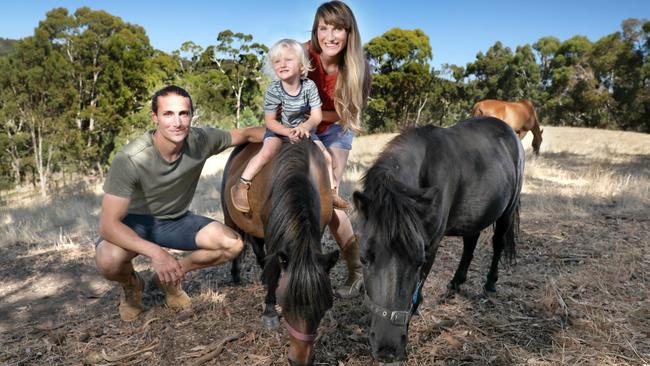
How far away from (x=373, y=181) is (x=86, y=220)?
8.29 meters

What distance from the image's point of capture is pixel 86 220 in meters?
8.81

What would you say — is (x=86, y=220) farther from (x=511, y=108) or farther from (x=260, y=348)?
(x=511, y=108)

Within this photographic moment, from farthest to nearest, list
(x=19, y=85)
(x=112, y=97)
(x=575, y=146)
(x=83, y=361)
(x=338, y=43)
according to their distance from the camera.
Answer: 1. (x=112, y=97)
2. (x=19, y=85)
3. (x=575, y=146)
4. (x=338, y=43)
5. (x=83, y=361)

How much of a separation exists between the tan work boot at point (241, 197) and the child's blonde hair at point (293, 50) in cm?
102

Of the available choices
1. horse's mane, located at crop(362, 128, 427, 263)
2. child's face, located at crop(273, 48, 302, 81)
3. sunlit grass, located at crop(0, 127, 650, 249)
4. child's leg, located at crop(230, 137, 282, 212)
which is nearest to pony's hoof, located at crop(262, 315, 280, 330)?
child's leg, located at crop(230, 137, 282, 212)

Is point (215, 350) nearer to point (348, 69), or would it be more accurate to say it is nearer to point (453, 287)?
point (453, 287)

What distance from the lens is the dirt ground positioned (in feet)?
9.90

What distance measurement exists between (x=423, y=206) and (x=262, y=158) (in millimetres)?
1547

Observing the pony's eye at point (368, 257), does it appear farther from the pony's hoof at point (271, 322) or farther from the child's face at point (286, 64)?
the child's face at point (286, 64)

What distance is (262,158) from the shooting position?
3473 millimetres

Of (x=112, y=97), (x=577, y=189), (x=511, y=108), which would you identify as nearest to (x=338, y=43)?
(x=577, y=189)

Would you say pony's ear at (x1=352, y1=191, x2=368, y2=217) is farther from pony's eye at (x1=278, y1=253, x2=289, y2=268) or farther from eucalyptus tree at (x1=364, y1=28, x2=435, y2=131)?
eucalyptus tree at (x1=364, y1=28, x2=435, y2=131)

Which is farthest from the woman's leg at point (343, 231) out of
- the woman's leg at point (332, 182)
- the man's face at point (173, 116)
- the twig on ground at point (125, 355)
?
the twig on ground at point (125, 355)

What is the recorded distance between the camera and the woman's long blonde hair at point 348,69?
3580 millimetres
